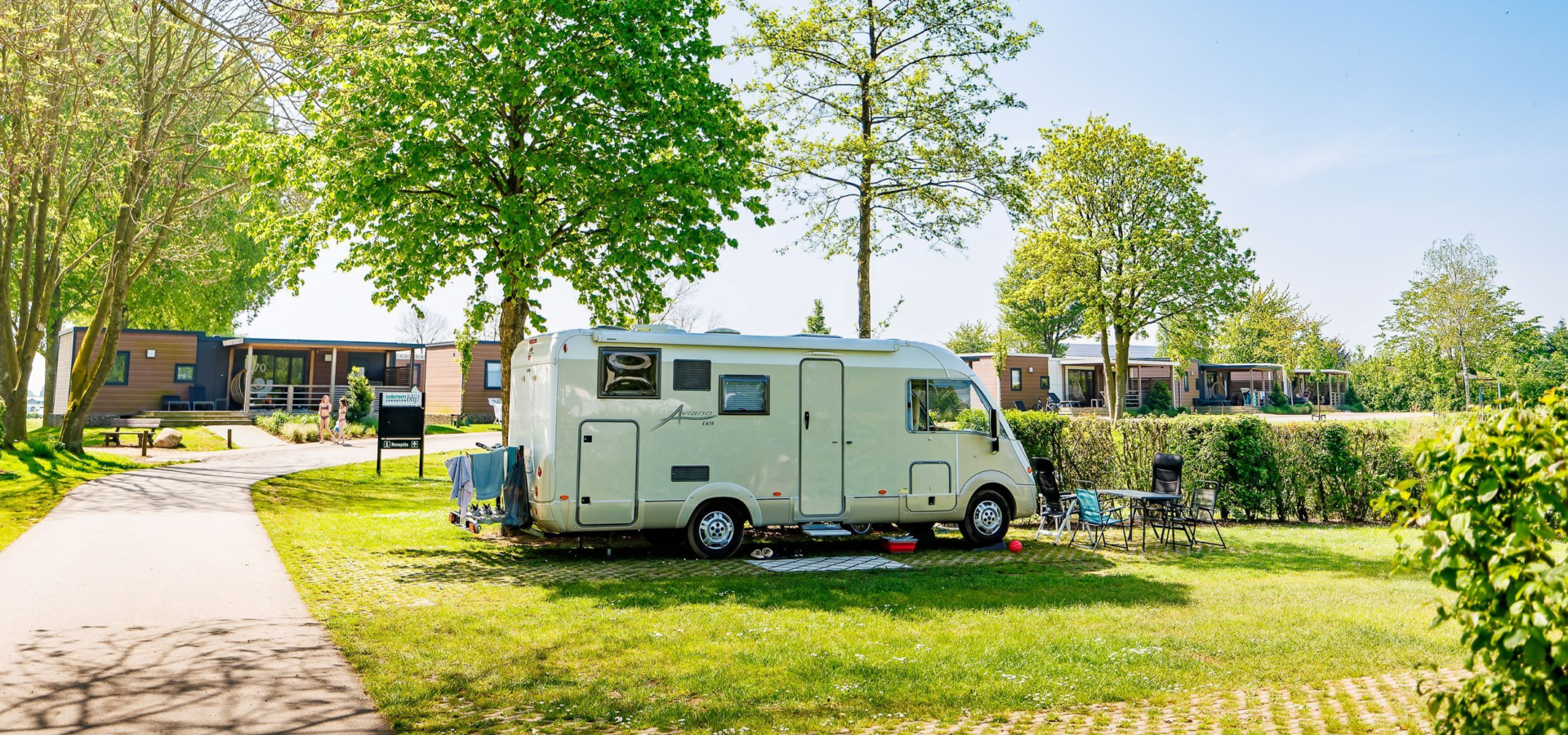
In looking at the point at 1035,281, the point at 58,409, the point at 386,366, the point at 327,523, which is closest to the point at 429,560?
the point at 327,523

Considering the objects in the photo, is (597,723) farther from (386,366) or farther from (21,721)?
(386,366)

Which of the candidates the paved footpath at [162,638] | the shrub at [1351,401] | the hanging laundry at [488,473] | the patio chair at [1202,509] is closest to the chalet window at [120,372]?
the paved footpath at [162,638]

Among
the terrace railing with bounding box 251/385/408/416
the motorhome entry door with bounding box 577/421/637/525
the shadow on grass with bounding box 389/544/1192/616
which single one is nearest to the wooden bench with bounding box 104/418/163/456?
the terrace railing with bounding box 251/385/408/416

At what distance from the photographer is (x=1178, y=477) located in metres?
12.4

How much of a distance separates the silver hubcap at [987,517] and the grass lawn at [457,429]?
25.3m

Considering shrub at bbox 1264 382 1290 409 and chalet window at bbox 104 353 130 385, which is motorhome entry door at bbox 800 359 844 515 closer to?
chalet window at bbox 104 353 130 385

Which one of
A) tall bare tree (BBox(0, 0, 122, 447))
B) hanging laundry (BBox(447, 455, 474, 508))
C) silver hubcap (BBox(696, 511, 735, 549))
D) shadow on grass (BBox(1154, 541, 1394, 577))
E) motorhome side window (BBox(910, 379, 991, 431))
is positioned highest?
tall bare tree (BBox(0, 0, 122, 447))

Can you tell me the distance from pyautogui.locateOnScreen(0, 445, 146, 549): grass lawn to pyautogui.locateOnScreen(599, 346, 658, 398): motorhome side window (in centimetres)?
646

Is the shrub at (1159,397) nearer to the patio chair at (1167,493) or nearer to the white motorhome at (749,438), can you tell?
the patio chair at (1167,493)

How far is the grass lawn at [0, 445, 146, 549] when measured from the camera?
1227cm

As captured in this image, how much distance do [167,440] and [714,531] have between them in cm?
2120

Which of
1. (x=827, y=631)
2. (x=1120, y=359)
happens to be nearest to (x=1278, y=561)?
(x=827, y=631)

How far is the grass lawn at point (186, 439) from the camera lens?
84.5ft

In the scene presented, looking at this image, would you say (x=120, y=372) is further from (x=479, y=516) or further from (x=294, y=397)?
(x=479, y=516)
